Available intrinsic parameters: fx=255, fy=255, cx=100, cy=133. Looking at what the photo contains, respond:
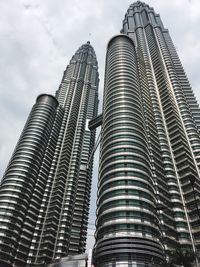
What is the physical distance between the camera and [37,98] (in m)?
145

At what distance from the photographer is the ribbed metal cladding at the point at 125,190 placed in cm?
5806

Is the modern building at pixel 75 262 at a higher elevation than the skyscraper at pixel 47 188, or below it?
below

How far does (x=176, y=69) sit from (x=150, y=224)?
10192cm

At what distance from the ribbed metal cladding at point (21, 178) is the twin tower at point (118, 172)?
1.18 ft

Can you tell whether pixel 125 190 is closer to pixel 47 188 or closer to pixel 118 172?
pixel 118 172

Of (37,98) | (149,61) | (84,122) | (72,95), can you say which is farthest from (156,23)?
(37,98)

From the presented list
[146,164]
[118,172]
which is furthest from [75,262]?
[146,164]

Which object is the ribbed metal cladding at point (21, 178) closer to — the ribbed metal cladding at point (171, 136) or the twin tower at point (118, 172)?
the twin tower at point (118, 172)

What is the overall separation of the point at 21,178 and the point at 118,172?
48.8 metres

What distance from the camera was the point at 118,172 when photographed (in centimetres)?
7219

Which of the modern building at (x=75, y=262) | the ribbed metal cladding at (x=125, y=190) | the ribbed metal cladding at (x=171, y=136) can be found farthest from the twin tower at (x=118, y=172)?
the modern building at (x=75, y=262)

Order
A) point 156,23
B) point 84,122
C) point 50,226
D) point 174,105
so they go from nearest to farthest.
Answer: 1. point 50,226
2. point 174,105
3. point 84,122
4. point 156,23

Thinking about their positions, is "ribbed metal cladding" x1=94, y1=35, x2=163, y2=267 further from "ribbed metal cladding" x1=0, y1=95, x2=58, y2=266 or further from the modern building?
"ribbed metal cladding" x1=0, y1=95, x2=58, y2=266

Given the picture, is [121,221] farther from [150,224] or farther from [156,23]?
[156,23]
